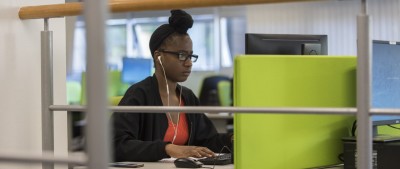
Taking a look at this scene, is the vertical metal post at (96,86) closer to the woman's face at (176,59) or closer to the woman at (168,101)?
the woman at (168,101)

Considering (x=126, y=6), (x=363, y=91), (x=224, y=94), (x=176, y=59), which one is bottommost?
(x=224, y=94)

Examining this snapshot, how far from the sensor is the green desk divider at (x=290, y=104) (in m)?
1.88

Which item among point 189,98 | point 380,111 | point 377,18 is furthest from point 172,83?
point 377,18

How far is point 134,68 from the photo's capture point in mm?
5160

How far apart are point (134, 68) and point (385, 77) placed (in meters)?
3.31

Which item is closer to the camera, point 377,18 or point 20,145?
point 20,145

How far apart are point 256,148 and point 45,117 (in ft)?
2.15

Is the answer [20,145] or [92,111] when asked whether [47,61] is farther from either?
[92,111]

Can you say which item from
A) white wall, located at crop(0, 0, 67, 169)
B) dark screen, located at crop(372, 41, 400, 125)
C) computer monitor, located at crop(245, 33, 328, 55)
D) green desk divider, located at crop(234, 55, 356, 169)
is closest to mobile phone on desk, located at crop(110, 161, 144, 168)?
white wall, located at crop(0, 0, 67, 169)

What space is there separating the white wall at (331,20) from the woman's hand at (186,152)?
498cm

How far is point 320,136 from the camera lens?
2.08 m

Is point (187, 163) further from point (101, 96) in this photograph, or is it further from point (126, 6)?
point (101, 96)

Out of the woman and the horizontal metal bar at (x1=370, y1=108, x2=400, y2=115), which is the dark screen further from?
the woman

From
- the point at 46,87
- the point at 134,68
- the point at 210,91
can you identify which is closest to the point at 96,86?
the point at 46,87
